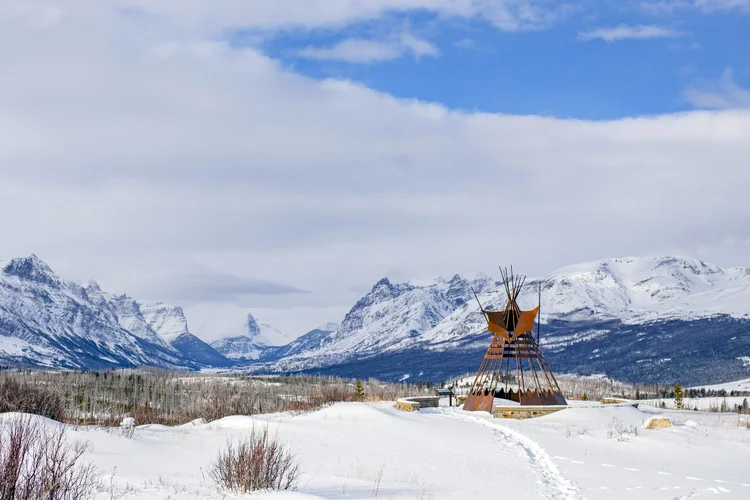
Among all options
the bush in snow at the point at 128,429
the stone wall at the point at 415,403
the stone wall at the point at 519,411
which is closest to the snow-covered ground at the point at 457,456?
the bush in snow at the point at 128,429

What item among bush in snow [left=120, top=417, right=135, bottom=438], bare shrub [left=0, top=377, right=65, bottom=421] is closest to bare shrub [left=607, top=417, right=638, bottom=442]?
bush in snow [left=120, top=417, right=135, bottom=438]

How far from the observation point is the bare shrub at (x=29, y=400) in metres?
32.0

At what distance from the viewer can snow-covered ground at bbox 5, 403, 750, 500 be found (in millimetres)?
18250

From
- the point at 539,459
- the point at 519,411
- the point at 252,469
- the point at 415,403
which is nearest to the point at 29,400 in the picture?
the point at 415,403

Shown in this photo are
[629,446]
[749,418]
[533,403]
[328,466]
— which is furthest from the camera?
[533,403]

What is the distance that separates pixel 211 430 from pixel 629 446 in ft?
58.4

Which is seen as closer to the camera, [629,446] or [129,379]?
[629,446]

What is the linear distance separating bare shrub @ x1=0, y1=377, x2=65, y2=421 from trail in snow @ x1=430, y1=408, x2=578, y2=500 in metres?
19.9

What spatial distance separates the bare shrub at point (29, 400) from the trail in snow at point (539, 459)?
19936mm

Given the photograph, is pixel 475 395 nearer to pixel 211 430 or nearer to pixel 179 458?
pixel 211 430

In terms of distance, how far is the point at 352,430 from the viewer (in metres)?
31.3

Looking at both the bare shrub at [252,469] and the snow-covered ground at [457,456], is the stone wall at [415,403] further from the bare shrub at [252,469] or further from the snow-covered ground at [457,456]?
the bare shrub at [252,469]

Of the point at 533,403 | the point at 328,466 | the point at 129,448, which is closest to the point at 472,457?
the point at 328,466

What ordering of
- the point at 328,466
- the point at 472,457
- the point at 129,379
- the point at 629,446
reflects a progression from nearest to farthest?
1. the point at 328,466
2. the point at 472,457
3. the point at 629,446
4. the point at 129,379
